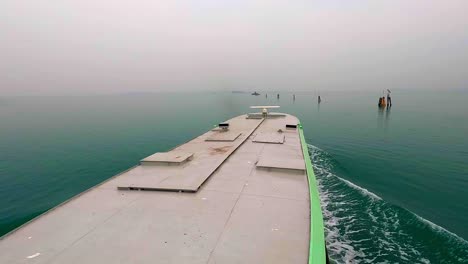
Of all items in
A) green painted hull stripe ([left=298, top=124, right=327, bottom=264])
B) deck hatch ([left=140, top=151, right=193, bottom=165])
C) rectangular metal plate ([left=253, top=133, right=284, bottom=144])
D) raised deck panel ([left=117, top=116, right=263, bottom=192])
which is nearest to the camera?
green painted hull stripe ([left=298, top=124, right=327, bottom=264])

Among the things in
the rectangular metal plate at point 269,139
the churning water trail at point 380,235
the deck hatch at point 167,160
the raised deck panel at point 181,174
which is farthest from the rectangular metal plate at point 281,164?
the rectangular metal plate at point 269,139

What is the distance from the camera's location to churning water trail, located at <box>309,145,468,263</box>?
39.2 feet

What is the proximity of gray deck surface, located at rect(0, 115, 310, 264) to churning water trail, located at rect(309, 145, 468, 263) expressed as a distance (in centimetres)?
414

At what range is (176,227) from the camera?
8.72m

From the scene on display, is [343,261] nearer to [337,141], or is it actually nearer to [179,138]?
[337,141]

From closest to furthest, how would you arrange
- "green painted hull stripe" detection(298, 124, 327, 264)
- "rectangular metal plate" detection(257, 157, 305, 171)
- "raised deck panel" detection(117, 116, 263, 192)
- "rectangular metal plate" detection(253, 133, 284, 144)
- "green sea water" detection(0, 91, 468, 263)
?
"green painted hull stripe" detection(298, 124, 327, 264)
"raised deck panel" detection(117, 116, 263, 192)
"green sea water" detection(0, 91, 468, 263)
"rectangular metal plate" detection(257, 157, 305, 171)
"rectangular metal plate" detection(253, 133, 284, 144)

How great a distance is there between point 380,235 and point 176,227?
1160 centimetres

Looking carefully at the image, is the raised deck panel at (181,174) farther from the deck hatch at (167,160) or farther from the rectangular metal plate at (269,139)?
the rectangular metal plate at (269,139)

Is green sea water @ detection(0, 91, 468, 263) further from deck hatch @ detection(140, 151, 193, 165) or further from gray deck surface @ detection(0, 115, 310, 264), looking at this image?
deck hatch @ detection(140, 151, 193, 165)

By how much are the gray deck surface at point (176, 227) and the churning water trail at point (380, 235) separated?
4141 millimetres

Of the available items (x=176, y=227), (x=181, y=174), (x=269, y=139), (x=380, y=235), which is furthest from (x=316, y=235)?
(x=269, y=139)

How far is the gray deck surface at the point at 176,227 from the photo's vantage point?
7230 mm

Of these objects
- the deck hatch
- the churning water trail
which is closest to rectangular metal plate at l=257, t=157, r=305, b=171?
the churning water trail

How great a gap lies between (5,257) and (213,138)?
19509 mm
